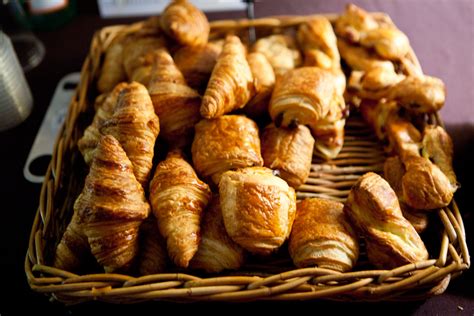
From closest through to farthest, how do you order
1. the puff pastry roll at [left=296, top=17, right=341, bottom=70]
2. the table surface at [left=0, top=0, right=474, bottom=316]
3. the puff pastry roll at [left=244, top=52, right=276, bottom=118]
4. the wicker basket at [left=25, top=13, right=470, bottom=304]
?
the wicker basket at [left=25, top=13, right=470, bottom=304], the table surface at [left=0, top=0, right=474, bottom=316], the puff pastry roll at [left=244, top=52, right=276, bottom=118], the puff pastry roll at [left=296, top=17, right=341, bottom=70]

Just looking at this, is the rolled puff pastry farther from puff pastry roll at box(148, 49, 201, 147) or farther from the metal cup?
the metal cup

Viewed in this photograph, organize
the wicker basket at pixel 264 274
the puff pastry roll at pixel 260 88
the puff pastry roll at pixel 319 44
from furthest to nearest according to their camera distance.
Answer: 1. the puff pastry roll at pixel 319 44
2. the puff pastry roll at pixel 260 88
3. the wicker basket at pixel 264 274

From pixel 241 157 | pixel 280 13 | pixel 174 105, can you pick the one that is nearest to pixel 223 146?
pixel 241 157

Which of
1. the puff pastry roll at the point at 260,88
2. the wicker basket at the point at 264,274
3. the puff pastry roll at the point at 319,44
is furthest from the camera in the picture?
the puff pastry roll at the point at 319,44

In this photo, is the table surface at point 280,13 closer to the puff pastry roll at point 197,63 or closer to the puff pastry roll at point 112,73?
the puff pastry roll at point 112,73

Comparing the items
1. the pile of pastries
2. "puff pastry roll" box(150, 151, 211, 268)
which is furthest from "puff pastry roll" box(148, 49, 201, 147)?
"puff pastry roll" box(150, 151, 211, 268)

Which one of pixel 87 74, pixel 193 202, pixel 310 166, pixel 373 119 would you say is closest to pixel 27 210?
pixel 87 74

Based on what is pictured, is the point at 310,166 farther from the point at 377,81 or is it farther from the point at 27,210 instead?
the point at 27,210

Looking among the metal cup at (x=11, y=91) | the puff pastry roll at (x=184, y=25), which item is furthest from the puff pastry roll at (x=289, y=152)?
the metal cup at (x=11, y=91)
